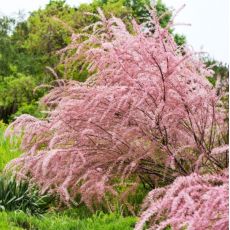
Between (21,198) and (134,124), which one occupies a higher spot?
(134,124)

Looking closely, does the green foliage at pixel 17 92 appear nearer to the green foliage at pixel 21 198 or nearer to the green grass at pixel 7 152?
the green grass at pixel 7 152

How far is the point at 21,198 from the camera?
684cm

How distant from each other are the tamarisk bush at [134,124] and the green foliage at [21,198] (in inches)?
7.3

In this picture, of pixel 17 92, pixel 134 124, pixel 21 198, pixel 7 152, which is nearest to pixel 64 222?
pixel 21 198

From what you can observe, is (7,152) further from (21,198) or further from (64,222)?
(64,222)

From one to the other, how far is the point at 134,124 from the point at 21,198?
1.49 metres

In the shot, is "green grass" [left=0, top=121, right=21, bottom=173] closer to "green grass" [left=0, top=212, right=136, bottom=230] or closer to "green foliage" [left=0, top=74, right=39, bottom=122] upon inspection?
"green grass" [left=0, top=212, right=136, bottom=230]

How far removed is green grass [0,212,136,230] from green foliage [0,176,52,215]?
1.59 ft

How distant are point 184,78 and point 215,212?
3043 millimetres

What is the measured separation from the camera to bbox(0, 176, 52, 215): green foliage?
6809 millimetres

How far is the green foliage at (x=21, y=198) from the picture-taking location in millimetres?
6809

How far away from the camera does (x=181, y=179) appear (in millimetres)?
4289

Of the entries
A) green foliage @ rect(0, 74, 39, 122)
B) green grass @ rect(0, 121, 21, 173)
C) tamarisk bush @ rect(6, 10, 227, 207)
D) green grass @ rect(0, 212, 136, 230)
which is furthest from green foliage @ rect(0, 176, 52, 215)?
green foliage @ rect(0, 74, 39, 122)

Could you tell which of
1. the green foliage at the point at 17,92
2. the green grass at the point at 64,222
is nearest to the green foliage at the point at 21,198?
the green grass at the point at 64,222
